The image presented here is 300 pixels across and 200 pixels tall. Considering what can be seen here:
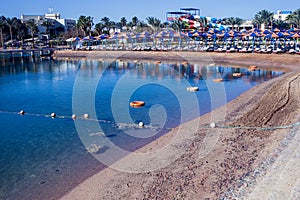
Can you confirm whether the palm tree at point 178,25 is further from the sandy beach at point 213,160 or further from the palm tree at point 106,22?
the sandy beach at point 213,160

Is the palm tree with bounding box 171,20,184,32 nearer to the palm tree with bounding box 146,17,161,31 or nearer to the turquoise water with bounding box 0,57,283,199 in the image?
the palm tree with bounding box 146,17,161,31

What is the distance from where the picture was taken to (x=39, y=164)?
1077cm

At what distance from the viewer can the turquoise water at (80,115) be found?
10.0 m

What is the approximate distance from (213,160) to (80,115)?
9679 millimetres

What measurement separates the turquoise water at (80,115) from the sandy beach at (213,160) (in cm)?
98

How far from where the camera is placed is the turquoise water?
1000 cm

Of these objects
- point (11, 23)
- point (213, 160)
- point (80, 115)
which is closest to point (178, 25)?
point (11, 23)

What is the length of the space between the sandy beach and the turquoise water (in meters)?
0.98

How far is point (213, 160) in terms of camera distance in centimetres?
930

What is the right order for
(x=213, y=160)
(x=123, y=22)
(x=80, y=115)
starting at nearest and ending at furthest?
(x=213, y=160) → (x=80, y=115) → (x=123, y=22)

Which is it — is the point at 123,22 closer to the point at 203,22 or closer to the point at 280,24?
the point at 203,22

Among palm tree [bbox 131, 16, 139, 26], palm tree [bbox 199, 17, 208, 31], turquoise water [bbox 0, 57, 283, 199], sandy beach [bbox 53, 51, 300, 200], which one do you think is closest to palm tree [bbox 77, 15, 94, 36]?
palm tree [bbox 131, 16, 139, 26]

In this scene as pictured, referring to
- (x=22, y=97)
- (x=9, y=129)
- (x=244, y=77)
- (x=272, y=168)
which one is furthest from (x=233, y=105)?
(x=22, y=97)

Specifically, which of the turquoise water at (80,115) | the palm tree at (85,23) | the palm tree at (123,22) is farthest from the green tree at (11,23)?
the turquoise water at (80,115)
